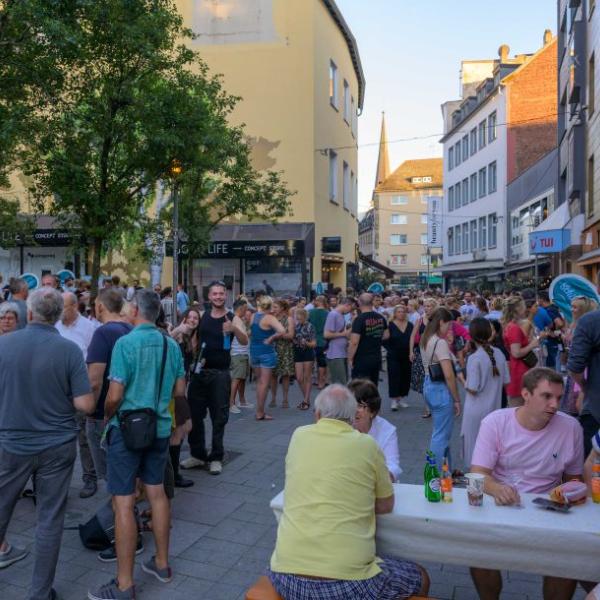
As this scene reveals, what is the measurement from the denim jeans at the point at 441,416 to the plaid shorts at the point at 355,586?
297 cm

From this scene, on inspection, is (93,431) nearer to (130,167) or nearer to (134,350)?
(134,350)

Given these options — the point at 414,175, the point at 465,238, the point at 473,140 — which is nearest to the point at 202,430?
the point at 473,140

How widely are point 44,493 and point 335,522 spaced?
6.13ft

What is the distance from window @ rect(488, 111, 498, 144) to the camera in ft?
127

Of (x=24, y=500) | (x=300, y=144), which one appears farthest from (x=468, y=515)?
(x=300, y=144)

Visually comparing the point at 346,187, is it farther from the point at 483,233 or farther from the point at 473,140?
the point at 473,140

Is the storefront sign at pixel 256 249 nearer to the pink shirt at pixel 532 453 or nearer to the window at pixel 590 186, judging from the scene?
the window at pixel 590 186

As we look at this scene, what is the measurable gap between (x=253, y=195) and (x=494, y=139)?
2489 centimetres

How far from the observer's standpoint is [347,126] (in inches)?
1200

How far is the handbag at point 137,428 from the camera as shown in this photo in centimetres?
390

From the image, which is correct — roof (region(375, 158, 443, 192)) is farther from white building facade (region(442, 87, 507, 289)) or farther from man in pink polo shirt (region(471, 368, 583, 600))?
man in pink polo shirt (region(471, 368, 583, 600))

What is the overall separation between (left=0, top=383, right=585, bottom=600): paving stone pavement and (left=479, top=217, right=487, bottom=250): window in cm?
3697

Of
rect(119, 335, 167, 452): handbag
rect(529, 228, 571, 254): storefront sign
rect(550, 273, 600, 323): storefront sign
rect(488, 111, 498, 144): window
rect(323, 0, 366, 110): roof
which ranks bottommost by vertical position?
rect(119, 335, 167, 452): handbag

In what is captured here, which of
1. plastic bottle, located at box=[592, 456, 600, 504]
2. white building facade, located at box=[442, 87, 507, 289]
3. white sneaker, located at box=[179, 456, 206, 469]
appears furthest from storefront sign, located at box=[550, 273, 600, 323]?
white building facade, located at box=[442, 87, 507, 289]
